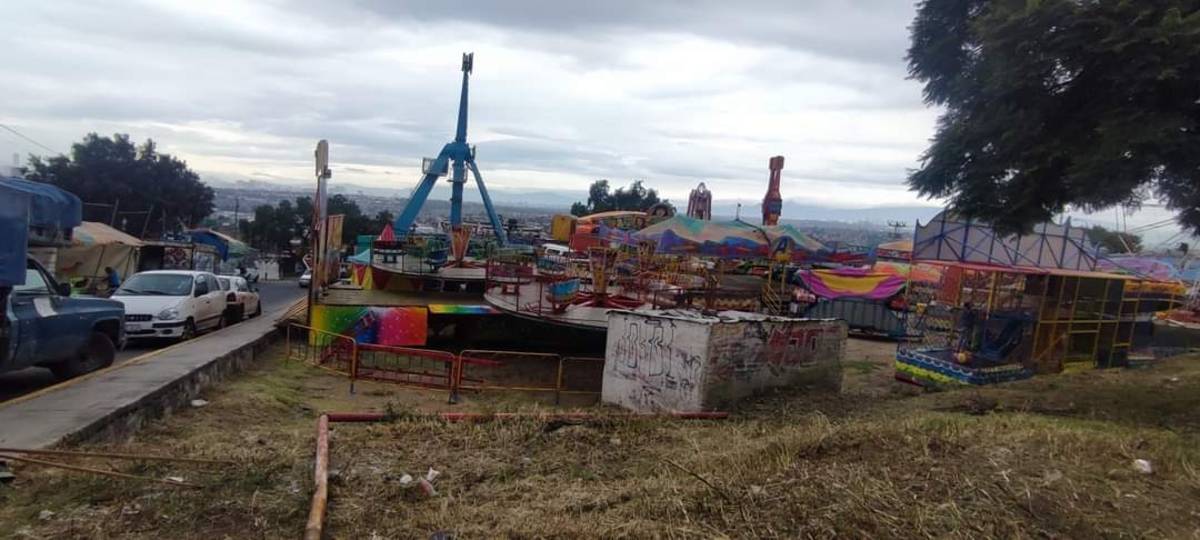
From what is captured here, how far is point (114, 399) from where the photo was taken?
25.1 ft

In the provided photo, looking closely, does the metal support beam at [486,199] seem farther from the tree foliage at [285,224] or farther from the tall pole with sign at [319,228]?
the tall pole with sign at [319,228]

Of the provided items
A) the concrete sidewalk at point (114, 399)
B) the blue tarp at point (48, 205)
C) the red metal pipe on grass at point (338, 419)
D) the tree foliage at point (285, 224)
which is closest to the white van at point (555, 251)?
the concrete sidewalk at point (114, 399)

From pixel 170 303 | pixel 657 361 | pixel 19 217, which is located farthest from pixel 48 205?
pixel 657 361

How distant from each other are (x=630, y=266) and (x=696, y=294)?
3.65m

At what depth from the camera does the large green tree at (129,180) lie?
43.7m

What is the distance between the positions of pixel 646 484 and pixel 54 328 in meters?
7.71

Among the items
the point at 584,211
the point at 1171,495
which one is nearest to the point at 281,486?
the point at 1171,495

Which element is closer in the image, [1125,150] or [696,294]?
[1125,150]

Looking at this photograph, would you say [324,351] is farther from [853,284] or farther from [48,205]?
[853,284]

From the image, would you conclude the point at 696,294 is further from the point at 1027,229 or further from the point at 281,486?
the point at 281,486

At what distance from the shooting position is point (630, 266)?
2038 centimetres

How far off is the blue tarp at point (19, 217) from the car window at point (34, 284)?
23.5 inches

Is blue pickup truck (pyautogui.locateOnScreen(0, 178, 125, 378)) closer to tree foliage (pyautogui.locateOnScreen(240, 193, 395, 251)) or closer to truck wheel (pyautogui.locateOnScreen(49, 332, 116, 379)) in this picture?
truck wheel (pyautogui.locateOnScreen(49, 332, 116, 379))

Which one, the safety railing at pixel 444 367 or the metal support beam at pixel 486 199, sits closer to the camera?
the safety railing at pixel 444 367
